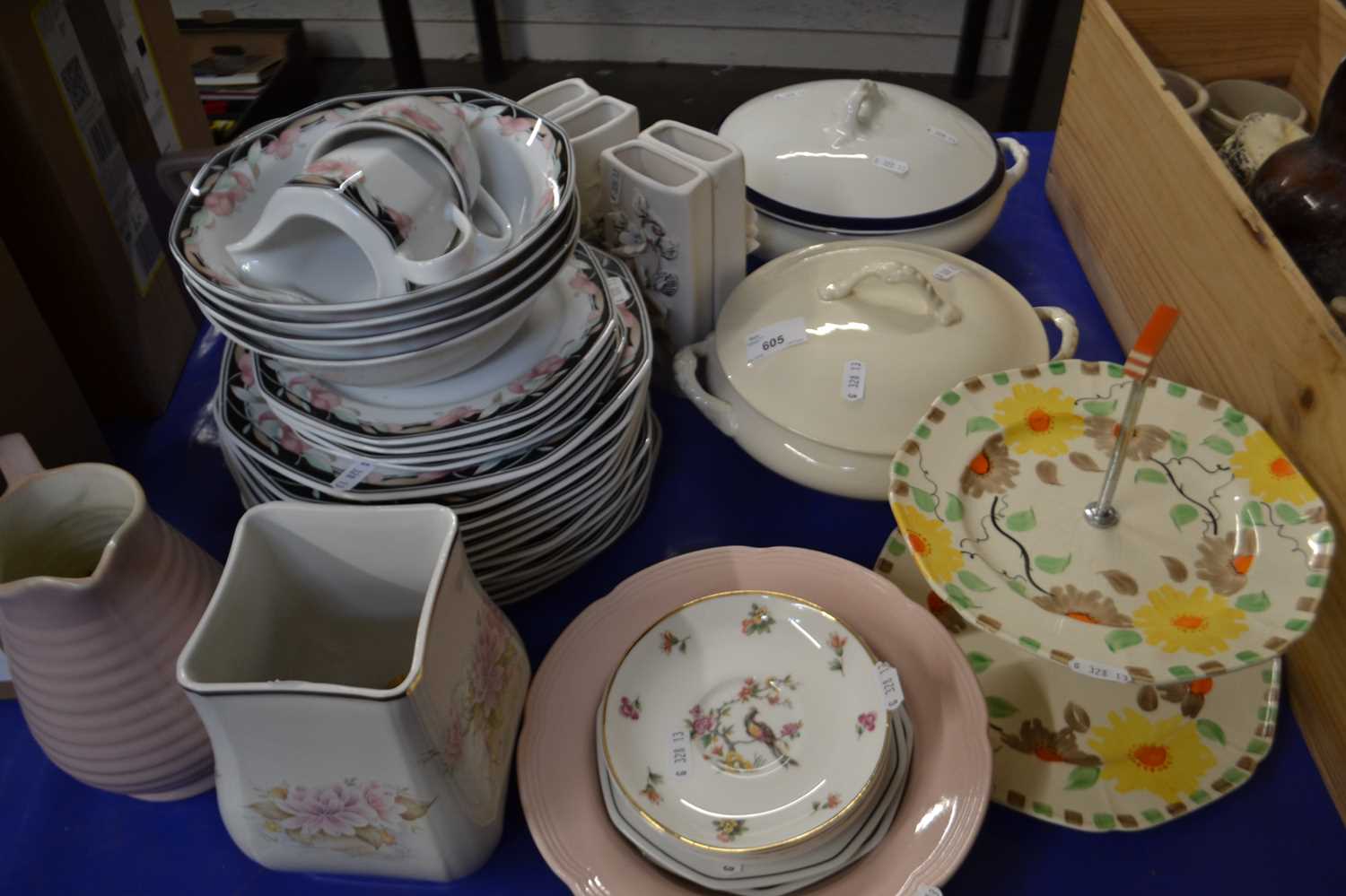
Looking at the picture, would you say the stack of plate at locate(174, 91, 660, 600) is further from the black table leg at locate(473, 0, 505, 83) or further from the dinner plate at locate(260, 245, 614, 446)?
the black table leg at locate(473, 0, 505, 83)

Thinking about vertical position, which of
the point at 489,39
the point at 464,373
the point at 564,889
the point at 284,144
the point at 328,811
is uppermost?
the point at 284,144

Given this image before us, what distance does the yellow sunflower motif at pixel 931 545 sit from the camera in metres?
0.55

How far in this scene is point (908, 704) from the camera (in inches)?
24.4

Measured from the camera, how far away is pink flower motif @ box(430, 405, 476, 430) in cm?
65

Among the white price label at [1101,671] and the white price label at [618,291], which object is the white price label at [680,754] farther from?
the white price label at [618,291]

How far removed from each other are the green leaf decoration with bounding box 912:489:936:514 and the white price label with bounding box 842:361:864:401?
0.16 metres

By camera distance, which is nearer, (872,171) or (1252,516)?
(1252,516)

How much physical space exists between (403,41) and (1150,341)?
229 centimetres

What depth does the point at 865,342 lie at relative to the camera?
2.47ft

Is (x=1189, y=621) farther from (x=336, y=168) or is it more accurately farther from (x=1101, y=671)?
(x=336, y=168)

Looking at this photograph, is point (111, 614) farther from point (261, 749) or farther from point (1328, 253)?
point (1328, 253)

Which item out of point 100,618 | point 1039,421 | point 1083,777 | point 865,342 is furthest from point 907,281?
point 100,618

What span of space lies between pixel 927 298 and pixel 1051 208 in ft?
1.48

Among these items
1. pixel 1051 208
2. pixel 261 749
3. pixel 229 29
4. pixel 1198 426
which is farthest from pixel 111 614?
pixel 229 29
